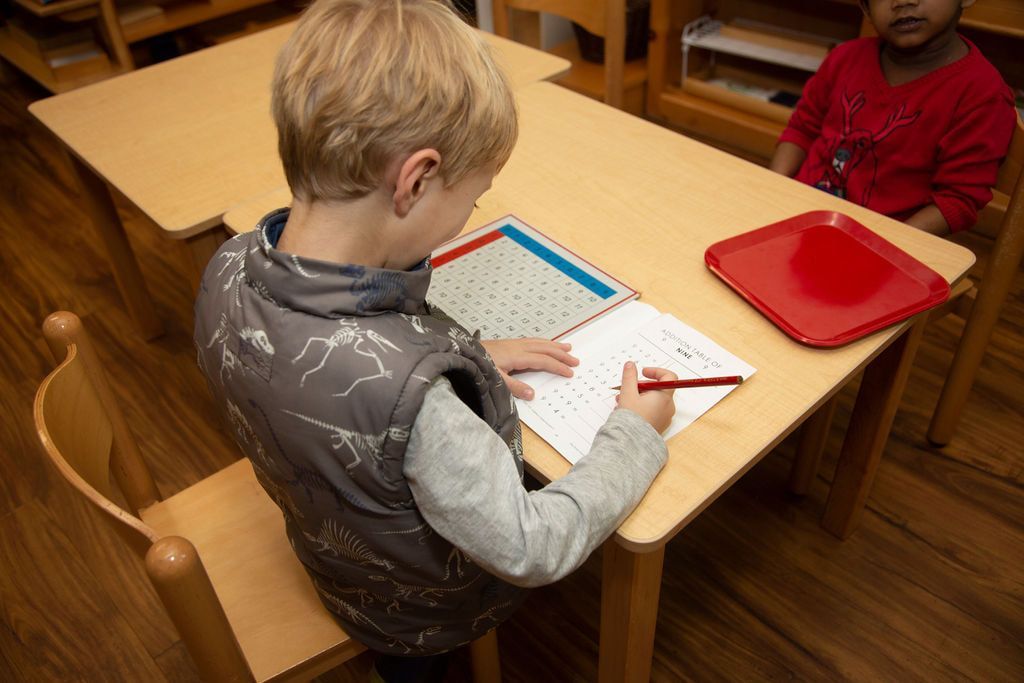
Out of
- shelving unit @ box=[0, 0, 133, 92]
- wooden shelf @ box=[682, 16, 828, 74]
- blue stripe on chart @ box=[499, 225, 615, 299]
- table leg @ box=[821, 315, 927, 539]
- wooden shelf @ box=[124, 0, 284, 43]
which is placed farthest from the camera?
wooden shelf @ box=[124, 0, 284, 43]

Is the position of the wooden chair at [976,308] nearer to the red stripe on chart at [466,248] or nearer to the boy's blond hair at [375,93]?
the red stripe on chart at [466,248]

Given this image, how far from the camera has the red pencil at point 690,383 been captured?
865mm

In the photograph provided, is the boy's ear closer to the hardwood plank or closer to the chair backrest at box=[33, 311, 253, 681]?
the chair backrest at box=[33, 311, 253, 681]

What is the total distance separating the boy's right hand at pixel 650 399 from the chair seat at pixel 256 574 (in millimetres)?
440

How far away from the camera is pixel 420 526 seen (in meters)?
0.76

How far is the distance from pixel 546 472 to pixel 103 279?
1966 millimetres

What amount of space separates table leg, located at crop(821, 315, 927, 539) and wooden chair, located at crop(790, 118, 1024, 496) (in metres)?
0.07

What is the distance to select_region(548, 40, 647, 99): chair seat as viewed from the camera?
262 cm

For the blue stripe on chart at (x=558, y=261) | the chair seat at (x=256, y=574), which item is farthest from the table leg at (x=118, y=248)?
the blue stripe on chart at (x=558, y=261)

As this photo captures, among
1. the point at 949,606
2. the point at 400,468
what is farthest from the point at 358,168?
the point at 949,606

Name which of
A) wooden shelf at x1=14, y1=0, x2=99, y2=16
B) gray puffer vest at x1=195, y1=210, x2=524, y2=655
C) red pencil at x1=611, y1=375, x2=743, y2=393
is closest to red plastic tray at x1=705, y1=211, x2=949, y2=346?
red pencil at x1=611, y1=375, x2=743, y2=393

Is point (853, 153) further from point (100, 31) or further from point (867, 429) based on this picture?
point (100, 31)

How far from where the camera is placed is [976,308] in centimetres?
150

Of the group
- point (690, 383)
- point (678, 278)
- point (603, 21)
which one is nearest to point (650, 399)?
point (690, 383)
